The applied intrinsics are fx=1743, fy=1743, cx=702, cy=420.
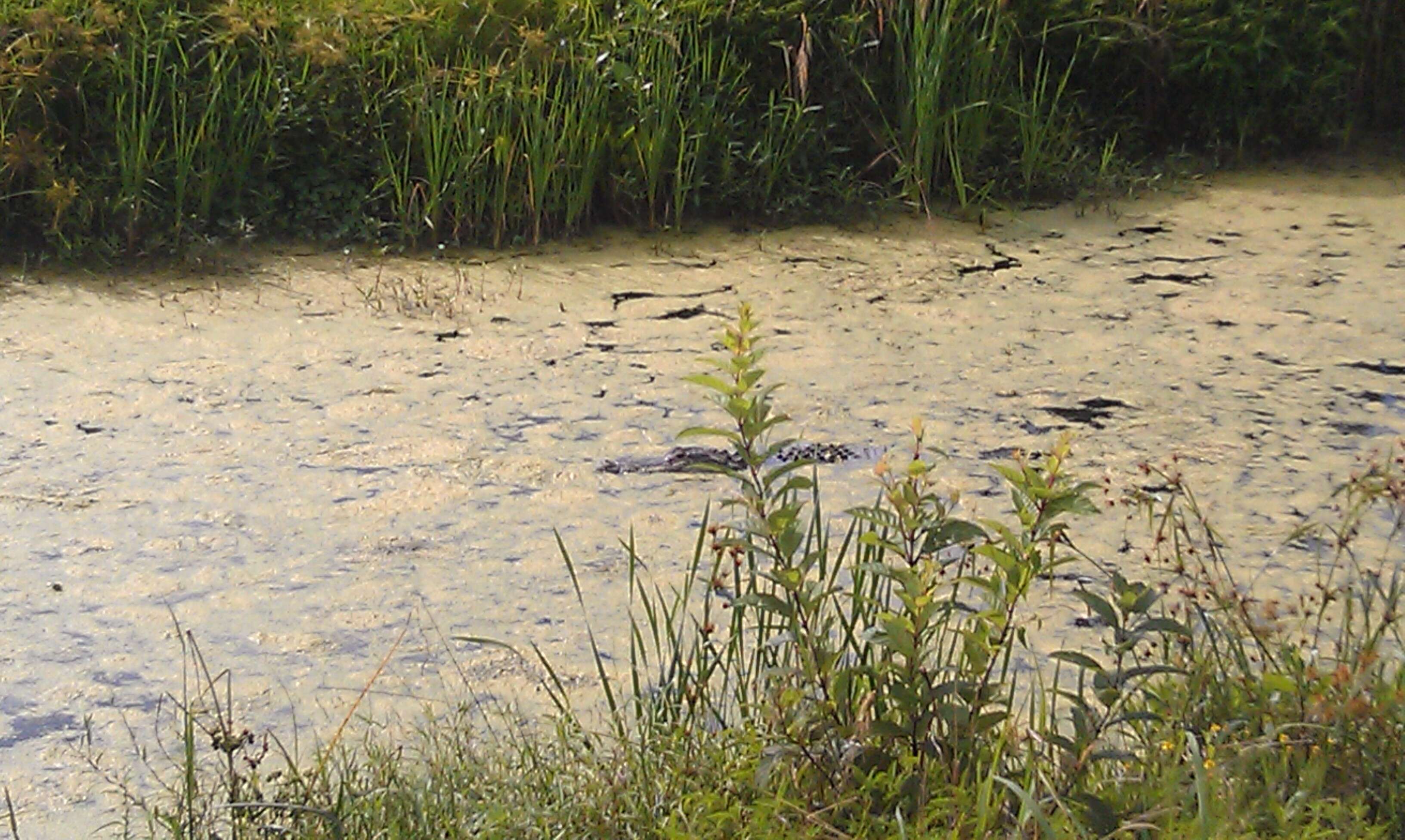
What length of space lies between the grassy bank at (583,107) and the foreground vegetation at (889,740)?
1981 mm

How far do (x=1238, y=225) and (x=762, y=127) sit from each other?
110 centimetres

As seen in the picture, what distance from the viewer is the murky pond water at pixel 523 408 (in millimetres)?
2221

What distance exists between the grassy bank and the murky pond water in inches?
6.7

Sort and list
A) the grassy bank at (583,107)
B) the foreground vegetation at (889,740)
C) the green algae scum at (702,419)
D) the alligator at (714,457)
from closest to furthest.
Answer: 1. the foreground vegetation at (889,740)
2. the green algae scum at (702,419)
3. the alligator at (714,457)
4. the grassy bank at (583,107)

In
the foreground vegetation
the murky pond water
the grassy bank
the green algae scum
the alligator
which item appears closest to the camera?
the foreground vegetation

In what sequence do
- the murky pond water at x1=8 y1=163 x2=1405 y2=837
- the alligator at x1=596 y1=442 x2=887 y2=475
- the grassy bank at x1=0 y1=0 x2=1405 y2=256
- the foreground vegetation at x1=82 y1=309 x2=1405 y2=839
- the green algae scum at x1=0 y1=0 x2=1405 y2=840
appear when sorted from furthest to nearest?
the grassy bank at x1=0 y1=0 x2=1405 y2=256 → the alligator at x1=596 y1=442 x2=887 y2=475 → the murky pond water at x1=8 y1=163 x2=1405 y2=837 → the green algae scum at x1=0 y1=0 x2=1405 y2=840 → the foreground vegetation at x1=82 y1=309 x2=1405 y2=839

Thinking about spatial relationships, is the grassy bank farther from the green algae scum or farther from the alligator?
the alligator

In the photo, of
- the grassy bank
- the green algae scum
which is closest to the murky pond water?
the green algae scum

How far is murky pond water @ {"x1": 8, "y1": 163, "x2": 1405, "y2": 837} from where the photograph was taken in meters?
2.22

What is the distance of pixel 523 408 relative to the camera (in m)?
2.92

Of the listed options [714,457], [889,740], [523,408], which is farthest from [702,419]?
[889,740]

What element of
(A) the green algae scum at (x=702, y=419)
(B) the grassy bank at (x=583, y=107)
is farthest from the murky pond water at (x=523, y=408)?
(B) the grassy bank at (x=583, y=107)

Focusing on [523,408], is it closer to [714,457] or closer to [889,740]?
[714,457]

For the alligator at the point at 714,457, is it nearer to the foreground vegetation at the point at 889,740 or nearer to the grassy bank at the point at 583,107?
the foreground vegetation at the point at 889,740
